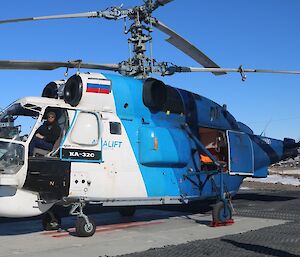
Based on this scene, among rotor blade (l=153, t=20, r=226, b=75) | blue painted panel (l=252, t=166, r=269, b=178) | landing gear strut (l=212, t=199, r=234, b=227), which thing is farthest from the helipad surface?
rotor blade (l=153, t=20, r=226, b=75)

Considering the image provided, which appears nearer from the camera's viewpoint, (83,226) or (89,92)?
(83,226)

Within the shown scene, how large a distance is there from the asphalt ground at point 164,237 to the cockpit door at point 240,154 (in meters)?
1.38

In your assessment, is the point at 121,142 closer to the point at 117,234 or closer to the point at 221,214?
the point at 117,234

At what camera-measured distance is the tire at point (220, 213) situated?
10.4 metres

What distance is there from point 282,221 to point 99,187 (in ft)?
16.9

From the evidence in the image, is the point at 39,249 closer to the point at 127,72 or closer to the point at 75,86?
the point at 75,86

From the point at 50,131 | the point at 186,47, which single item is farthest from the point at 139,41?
the point at 50,131

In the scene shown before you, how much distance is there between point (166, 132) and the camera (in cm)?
1075

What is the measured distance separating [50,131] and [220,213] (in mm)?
4642

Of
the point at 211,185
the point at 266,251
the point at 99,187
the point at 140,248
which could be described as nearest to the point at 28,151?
the point at 99,187

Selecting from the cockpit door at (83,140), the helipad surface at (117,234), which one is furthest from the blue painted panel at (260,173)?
the cockpit door at (83,140)

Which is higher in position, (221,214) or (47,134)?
(47,134)

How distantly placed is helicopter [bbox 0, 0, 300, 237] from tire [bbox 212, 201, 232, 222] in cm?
2

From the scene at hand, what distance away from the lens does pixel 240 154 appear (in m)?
12.4
